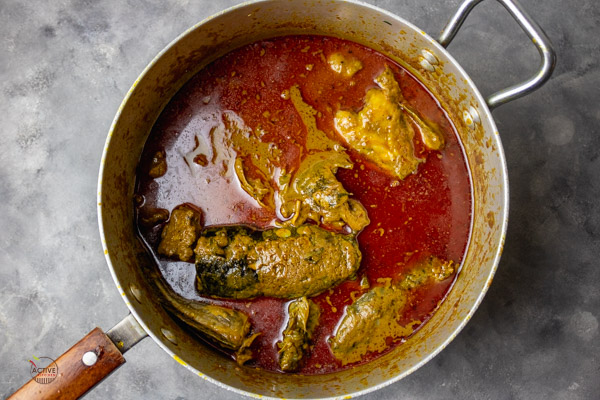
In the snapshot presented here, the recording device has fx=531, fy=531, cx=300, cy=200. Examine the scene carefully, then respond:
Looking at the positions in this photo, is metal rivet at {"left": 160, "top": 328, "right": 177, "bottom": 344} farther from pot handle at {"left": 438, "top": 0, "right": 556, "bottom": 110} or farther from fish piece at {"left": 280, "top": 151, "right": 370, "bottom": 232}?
pot handle at {"left": 438, "top": 0, "right": 556, "bottom": 110}

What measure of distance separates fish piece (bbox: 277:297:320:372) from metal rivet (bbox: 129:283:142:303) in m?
0.59

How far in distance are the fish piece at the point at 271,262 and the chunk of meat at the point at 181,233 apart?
40 mm

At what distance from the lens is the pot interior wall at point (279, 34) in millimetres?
2068

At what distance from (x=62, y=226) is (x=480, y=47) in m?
2.13

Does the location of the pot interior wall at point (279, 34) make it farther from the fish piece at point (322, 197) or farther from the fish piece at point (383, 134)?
the fish piece at point (322, 197)

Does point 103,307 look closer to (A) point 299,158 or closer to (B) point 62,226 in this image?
(B) point 62,226

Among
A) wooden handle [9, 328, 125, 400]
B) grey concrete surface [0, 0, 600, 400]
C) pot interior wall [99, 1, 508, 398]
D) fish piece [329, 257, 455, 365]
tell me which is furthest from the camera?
grey concrete surface [0, 0, 600, 400]

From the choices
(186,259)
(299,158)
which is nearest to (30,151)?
(186,259)

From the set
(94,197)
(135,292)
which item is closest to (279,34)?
(94,197)

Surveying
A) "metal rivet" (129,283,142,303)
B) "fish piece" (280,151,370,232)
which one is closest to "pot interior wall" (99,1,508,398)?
"metal rivet" (129,283,142,303)

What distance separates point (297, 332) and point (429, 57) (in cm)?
125

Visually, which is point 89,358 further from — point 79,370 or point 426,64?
point 426,64

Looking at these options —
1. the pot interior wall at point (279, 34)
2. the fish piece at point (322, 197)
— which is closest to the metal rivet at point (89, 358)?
the pot interior wall at point (279, 34)

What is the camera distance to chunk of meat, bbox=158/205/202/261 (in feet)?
6.93
